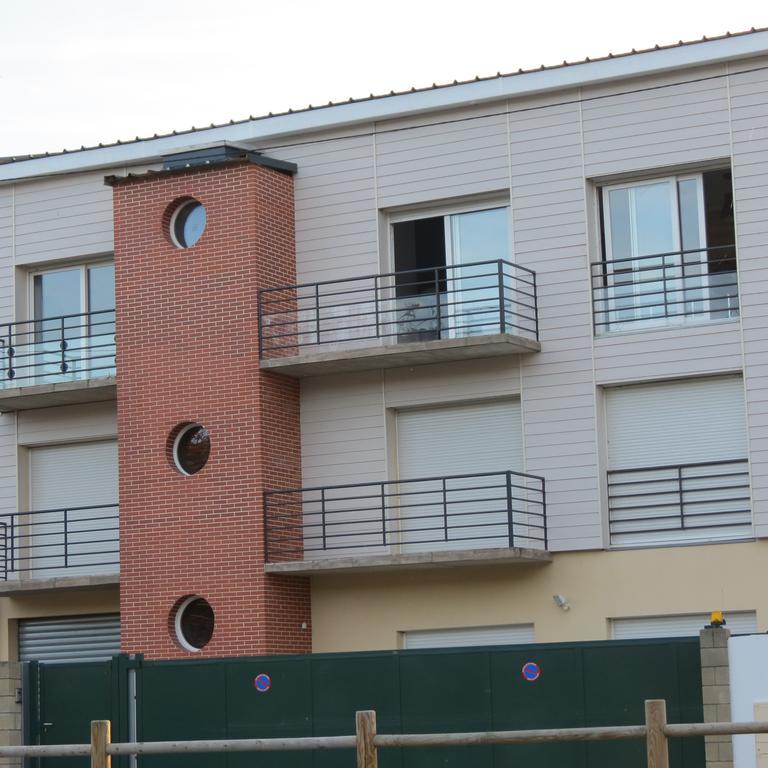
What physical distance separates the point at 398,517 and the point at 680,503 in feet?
13.0

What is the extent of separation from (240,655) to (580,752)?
5713mm

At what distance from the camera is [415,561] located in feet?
71.9

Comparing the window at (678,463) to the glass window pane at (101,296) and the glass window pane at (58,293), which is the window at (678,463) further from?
the glass window pane at (58,293)

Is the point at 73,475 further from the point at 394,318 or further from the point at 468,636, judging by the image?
the point at 468,636

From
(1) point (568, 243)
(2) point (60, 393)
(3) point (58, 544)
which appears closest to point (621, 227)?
(1) point (568, 243)

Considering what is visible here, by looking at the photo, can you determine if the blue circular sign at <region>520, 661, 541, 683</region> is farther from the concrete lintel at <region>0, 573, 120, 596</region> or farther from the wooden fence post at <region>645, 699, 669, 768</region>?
the concrete lintel at <region>0, 573, 120, 596</region>

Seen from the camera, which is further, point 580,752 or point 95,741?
point 580,752

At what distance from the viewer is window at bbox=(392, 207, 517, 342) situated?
2309 centimetres

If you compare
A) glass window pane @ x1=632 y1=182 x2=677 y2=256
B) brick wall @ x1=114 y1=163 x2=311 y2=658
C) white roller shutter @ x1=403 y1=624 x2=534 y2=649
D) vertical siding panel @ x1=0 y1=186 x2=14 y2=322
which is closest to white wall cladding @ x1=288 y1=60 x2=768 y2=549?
glass window pane @ x1=632 y1=182 x2=677 y2=256

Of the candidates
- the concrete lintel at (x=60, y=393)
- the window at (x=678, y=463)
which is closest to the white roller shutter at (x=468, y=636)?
the window at (x=678, y=463)

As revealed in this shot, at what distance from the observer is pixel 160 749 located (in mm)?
15562

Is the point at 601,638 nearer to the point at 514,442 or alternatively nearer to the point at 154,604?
the point at 514,442

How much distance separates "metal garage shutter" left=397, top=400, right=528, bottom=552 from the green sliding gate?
10.7 ft

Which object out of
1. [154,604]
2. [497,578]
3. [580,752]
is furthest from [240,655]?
[580,752]
